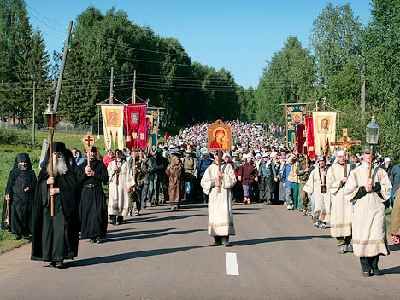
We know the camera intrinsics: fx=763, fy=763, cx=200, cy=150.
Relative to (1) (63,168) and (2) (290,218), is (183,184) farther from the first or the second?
(1) (63,168)

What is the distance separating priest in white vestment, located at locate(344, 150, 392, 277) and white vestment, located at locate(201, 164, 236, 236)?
3.50 metres

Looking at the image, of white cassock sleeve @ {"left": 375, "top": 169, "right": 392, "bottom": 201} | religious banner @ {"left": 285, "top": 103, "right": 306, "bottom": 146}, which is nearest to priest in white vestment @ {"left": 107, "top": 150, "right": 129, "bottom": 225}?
white cassock sleeve @ {"left": 375, "top": 169, "right": 392, "bottom": 201}

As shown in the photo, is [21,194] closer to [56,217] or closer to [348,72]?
[56,217]

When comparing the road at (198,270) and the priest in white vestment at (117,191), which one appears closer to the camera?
the road at (198,270)

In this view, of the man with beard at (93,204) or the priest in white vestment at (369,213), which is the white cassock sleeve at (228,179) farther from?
the priest in white vestment at (369,213)

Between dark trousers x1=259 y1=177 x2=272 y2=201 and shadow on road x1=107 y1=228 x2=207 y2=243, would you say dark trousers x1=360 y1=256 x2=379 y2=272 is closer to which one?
shadow on road x1=107 y1=228 x2=207 y2=243

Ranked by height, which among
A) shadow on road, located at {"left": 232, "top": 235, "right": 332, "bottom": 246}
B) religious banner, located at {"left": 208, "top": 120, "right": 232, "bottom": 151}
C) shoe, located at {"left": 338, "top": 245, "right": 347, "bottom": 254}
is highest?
religious banner, located at {"left": 208, "top": 120, "right": 232, "bottom": 151}

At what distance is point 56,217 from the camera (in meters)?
11.8

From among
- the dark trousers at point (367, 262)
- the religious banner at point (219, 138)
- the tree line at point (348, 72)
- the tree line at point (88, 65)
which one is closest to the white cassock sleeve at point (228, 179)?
the dark trousers at point (367, 262)

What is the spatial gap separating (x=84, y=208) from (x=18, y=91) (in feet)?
233

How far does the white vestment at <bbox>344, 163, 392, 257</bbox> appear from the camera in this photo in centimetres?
1143

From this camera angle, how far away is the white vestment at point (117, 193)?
63.6 ft

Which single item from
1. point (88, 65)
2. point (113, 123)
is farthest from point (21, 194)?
point (88, 65)

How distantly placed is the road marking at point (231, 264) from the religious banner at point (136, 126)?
567 inches
